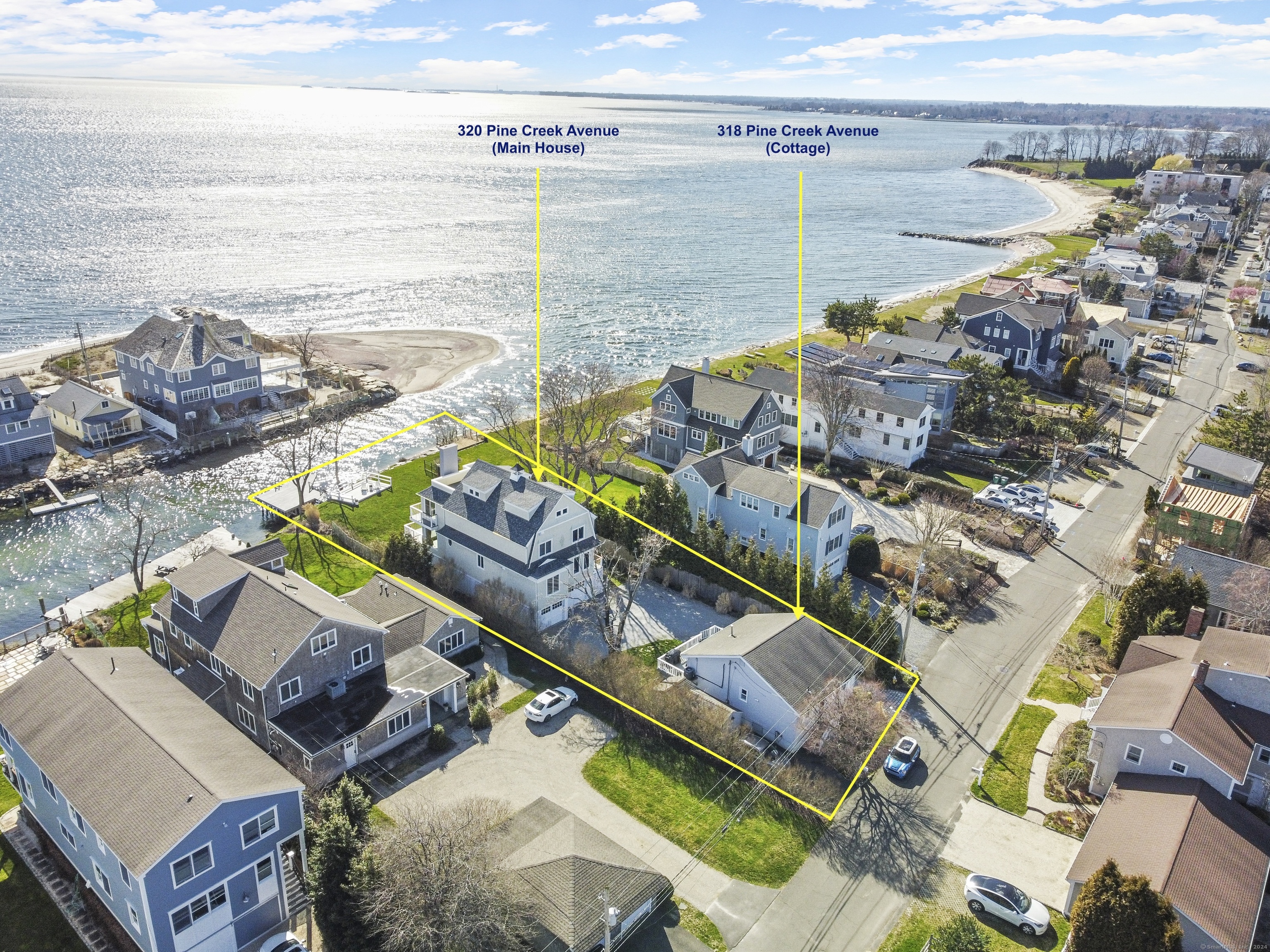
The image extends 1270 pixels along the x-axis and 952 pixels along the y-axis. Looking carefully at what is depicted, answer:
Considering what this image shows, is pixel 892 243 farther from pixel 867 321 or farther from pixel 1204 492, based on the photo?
pixel 1204 492

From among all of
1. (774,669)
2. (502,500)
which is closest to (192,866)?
(774,669)

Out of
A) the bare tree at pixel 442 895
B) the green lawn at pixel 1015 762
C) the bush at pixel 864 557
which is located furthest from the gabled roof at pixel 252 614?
the bush at pixel 864 557

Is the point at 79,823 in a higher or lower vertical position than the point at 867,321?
lower

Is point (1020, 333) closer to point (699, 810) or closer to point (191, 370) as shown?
point (699, 810)

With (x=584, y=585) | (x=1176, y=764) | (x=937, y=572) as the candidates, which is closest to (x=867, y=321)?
(x=937, y=572)

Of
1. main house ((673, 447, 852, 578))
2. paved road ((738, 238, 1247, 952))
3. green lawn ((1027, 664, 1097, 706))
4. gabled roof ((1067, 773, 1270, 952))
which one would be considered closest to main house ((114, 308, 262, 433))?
main house ((673, 447, 852, 578))

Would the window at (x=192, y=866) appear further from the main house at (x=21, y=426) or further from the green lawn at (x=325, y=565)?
the main house at (x=21, y=426)

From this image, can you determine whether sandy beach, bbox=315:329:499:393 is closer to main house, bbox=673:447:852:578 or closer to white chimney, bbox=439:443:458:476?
white chimney, bbox=439:443:458:476

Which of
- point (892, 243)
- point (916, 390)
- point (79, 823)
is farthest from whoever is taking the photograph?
point (892, 243)
